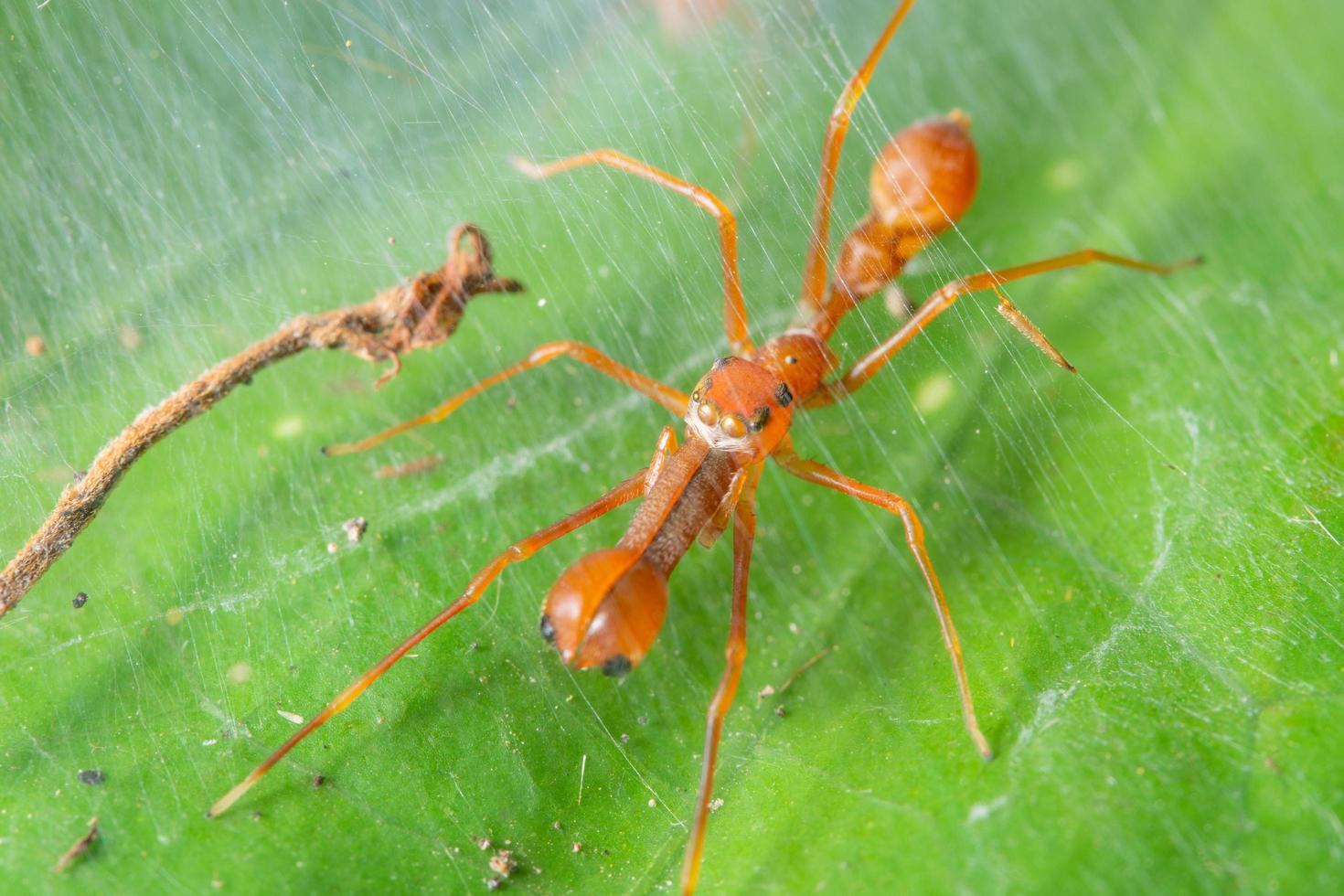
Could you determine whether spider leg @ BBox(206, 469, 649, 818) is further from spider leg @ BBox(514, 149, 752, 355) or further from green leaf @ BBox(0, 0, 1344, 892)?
spider leg @ BBox(514, 149, 752, 355)

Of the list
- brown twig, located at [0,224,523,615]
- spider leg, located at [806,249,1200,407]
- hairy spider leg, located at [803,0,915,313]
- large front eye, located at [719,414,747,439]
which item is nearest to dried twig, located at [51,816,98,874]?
brown twig, located at [0,224,523,615]

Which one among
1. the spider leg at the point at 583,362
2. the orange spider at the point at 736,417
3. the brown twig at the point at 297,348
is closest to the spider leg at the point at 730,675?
the orange spider at the point at 736,417

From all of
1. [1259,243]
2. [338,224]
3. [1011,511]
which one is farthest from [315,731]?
[1259,243]

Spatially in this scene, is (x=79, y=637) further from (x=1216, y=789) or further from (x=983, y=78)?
(x=983, y=78)

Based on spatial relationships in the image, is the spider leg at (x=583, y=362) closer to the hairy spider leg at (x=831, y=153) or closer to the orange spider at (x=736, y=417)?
the orange spider at (x=736, y=417)

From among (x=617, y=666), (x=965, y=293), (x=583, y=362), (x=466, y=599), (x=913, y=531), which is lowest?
(x=913, y=531)

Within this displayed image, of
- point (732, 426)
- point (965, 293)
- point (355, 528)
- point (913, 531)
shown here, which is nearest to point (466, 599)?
point (355, 528)

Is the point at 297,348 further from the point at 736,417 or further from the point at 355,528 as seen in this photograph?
the point at 736,417
